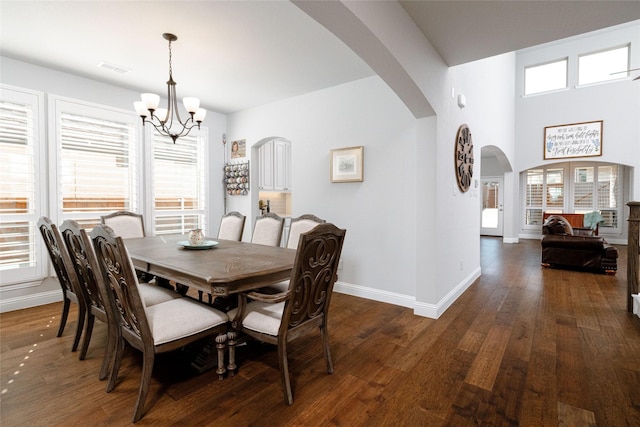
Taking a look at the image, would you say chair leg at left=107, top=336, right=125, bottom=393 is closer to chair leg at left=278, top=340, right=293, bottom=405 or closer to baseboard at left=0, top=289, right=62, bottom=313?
chair leg at left=278, top=340, right=293, bottom=405

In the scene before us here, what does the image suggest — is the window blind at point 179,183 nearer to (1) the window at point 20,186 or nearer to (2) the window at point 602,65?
(1) the window at point 20,186

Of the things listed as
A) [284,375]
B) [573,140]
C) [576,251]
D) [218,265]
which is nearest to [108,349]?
[218,265]

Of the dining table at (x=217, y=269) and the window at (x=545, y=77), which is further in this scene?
the window at (x=545, y=77)

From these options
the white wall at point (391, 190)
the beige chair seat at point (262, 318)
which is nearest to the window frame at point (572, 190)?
the white wall at point (391, 190)

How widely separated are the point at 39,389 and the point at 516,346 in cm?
333

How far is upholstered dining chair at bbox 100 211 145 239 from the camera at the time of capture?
11.2ft

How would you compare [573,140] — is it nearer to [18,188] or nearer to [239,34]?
[239,34]

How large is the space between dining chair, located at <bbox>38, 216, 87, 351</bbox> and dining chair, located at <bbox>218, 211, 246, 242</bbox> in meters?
1.53

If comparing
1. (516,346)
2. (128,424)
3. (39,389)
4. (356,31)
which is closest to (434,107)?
(356,31)

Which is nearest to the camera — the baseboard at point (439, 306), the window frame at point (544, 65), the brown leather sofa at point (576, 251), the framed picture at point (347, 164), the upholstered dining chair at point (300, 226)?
the upholstered dining chair at point (300, 226)

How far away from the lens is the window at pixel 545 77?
315 inches

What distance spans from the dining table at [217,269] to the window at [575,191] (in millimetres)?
9494

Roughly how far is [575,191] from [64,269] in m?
11.1

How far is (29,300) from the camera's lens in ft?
11.1
